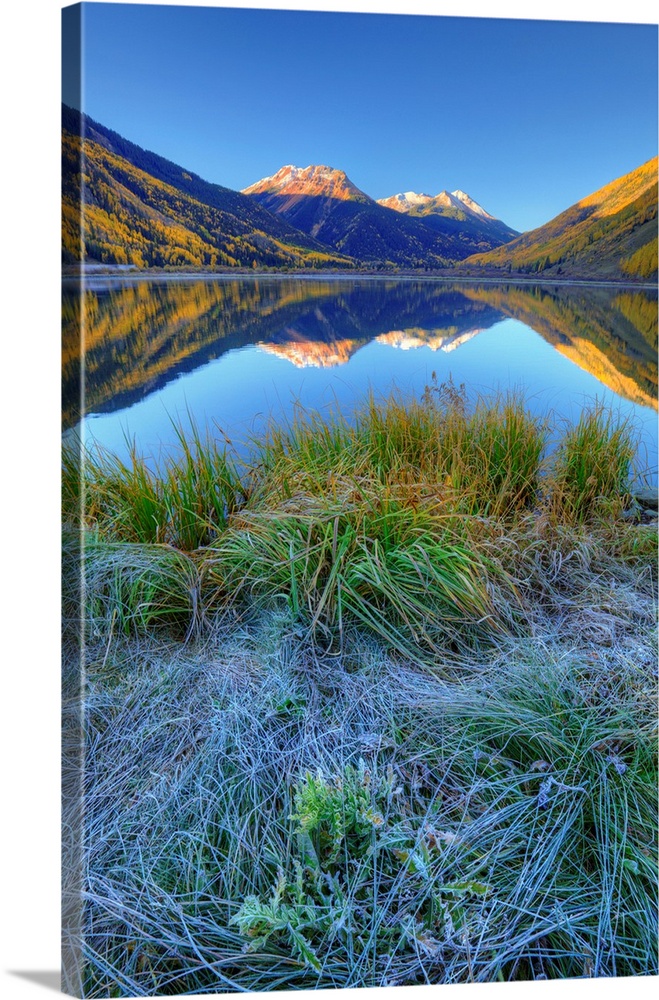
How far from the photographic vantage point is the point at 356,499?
223 cm

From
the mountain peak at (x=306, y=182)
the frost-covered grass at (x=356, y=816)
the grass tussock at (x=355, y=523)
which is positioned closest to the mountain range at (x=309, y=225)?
the mountain peak at (x=306, y=182)

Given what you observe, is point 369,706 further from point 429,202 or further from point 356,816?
point 429,202

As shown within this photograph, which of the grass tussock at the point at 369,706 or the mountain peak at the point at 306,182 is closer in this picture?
the grass tussock at the point at 369,706

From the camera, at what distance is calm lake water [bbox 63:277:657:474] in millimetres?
2016

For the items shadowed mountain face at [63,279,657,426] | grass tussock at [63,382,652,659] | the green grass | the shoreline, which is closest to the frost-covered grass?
grass tussock at [63,382,652,659]

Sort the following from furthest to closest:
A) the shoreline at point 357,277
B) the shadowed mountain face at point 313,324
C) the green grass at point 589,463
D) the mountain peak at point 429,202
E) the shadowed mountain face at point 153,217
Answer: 1. the green grass at point 589,463
2. the mountain peak at point 429,202
3. the shoreline at point 357,277
4. the shadowed mountain face at point 313,324
5. the shadowed mountain face at point 153,217

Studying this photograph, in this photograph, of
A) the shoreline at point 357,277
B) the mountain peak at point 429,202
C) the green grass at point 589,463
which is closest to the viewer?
the shoreline at point 357,277

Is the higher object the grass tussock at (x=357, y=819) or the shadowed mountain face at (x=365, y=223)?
the shadowed mountain face at (x=365, y=223)

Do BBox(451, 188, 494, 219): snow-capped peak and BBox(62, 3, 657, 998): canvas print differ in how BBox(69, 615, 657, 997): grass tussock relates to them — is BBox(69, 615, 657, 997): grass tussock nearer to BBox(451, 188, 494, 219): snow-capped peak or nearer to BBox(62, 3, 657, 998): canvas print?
BBox(62, 3, 657, 998): canvas print

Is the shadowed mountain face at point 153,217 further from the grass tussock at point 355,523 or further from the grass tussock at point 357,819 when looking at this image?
the grass tussock at point 357,819

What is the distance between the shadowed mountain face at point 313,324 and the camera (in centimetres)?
196

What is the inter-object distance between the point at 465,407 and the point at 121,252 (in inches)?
44.7
